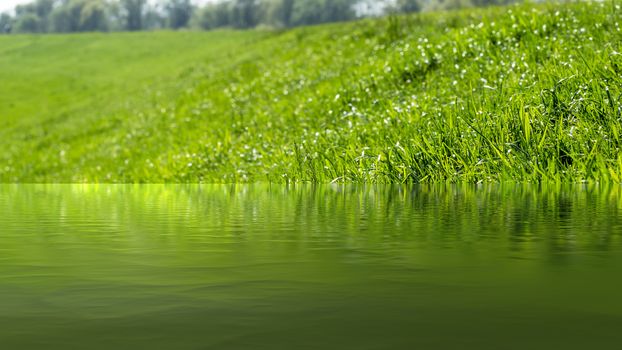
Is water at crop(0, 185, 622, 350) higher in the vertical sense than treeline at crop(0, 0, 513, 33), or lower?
lower

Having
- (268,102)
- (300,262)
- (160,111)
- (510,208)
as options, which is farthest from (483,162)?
(160,111)

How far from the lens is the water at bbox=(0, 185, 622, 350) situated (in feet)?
7.25

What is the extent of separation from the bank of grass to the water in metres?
4.23

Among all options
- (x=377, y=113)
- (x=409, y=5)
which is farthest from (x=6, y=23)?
(x=377, y=113)

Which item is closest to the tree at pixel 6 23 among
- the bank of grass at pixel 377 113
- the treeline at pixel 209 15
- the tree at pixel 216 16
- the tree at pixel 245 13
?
the treeline at pixel 209 15

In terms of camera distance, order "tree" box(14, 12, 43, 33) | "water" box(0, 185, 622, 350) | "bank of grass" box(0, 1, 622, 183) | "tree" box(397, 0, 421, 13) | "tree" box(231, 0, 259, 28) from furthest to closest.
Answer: "tree" box(231, 0, 259, 28) < "tree" box(14, 12, 43, 33) < "tree" box(397, 0, 421, 13) < "bank of grass" box(0, 1, 622, 183) < "water" box(0, 185, 622, 350)

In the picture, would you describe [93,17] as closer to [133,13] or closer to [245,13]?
[133,13]

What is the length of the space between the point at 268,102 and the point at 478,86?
887 centimetres

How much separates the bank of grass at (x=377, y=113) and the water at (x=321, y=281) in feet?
13.9

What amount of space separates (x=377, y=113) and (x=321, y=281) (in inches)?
465

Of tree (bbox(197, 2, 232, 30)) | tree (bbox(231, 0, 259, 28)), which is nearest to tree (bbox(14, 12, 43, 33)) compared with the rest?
tree (bbox(197, 2, 232, 30))

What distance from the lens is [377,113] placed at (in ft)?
48.4

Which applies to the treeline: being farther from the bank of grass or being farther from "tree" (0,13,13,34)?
the bank of grass

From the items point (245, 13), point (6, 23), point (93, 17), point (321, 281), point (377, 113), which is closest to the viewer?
point (321, 281)
